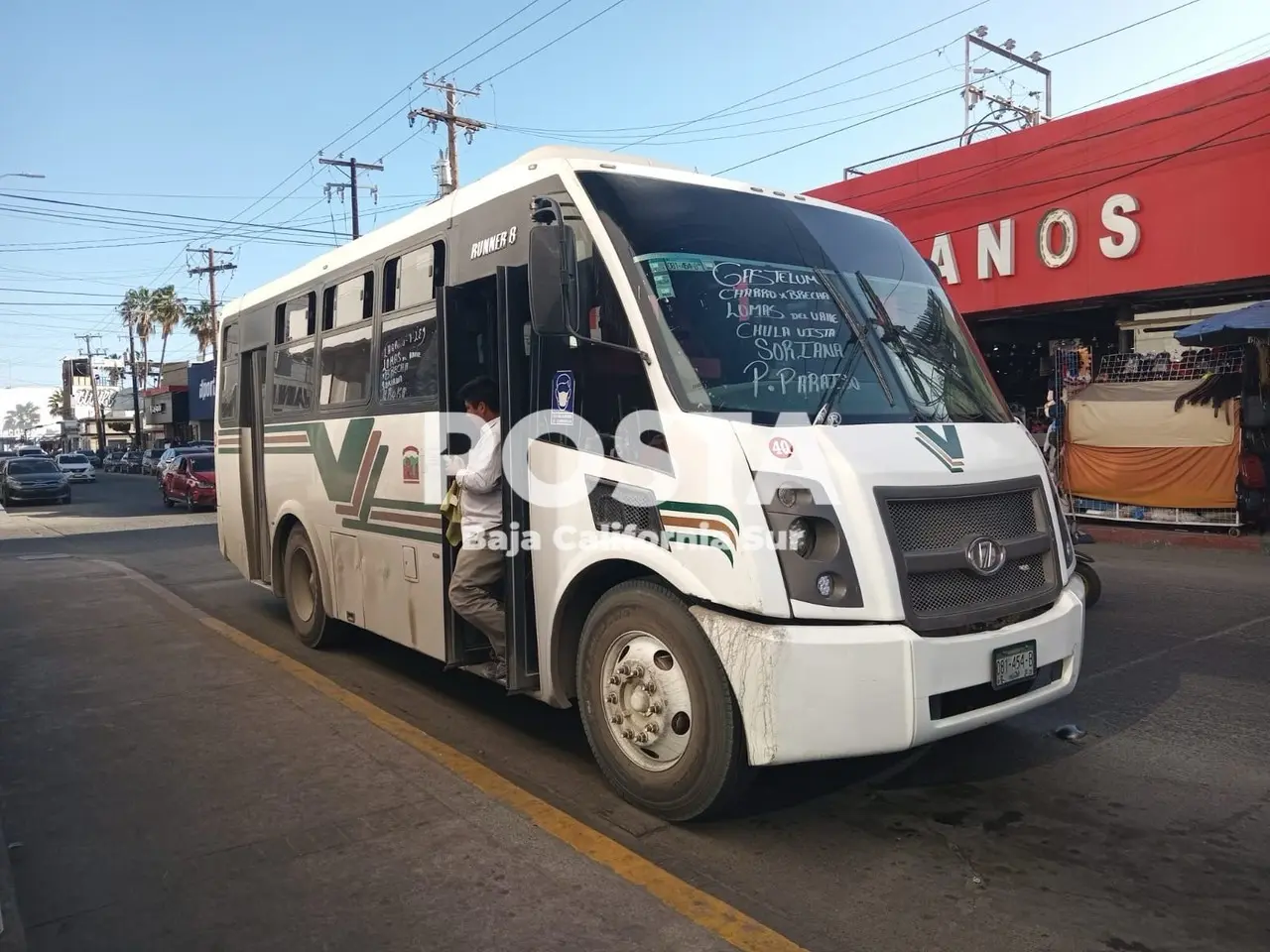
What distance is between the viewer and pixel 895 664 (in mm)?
3643

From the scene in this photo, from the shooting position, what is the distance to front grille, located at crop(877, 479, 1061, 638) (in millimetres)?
3781

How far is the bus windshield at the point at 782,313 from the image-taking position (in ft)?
13.6

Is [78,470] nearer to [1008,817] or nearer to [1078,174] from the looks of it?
[1078,174]

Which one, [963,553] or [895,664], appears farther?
[963,553]

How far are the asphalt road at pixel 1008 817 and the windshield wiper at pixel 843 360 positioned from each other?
1.75 m

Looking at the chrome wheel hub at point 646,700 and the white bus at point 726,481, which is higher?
the white bus at point 726,481

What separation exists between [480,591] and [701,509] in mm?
1781

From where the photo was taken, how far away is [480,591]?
5176mm

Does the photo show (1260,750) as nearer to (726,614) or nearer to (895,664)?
(895,664)

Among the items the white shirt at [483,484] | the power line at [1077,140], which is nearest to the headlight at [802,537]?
the white shirt at [483,484]

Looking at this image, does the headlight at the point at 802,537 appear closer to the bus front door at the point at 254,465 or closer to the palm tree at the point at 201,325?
the bus front door at the point at 254,465

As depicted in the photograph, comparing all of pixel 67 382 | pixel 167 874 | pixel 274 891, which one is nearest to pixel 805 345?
pixel 274 891

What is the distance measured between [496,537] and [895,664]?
2.23 meters

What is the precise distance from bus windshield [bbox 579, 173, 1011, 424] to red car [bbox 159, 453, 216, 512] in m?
22.3
